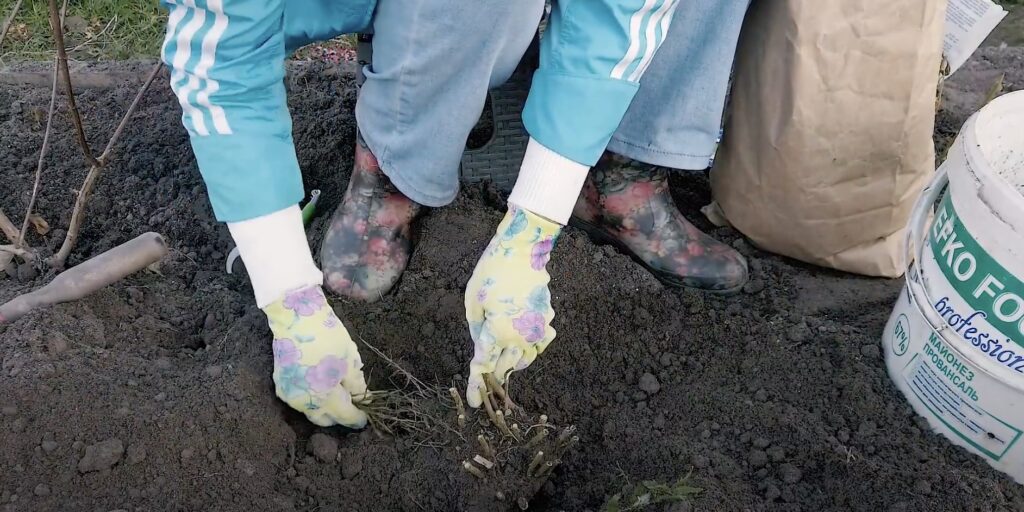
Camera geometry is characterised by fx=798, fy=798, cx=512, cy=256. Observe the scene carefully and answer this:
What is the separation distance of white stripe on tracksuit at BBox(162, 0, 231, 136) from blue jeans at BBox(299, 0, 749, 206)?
37 centimetres

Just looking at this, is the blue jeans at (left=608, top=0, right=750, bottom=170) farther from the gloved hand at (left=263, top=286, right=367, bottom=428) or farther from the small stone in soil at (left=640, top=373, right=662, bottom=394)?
the gloved hand at (left=263, top=286, right=367, bottom=428)

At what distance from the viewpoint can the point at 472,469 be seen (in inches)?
50.4

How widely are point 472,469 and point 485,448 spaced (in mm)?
43

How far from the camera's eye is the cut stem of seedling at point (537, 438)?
4.32ft

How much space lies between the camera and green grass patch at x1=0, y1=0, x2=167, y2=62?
2.69m

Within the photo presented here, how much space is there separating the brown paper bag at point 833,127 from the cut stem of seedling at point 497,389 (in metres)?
0.76

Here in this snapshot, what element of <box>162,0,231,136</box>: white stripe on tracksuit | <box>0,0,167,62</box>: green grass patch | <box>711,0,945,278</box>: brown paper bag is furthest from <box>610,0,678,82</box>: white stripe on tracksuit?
<box>0,0,167,62</box>: green grass patch

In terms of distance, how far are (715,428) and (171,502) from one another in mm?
911

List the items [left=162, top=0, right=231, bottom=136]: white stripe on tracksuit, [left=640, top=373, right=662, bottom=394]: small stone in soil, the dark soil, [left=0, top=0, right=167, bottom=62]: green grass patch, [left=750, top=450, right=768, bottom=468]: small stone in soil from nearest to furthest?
1. [left=162, top=0, right=231, bottom=136]: white stripe on tracksuit
2. the dark soil
3. [left=750, top=450, right=768, bottom=468]: small stone in soil
4. [left=640, top=373, right=662, bottom=394]: small stone in soil
5. [left=0, top=0, right=167, bottom=62]: green grass patch

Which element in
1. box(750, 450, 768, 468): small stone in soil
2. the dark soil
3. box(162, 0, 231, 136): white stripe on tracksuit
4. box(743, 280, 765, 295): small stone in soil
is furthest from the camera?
box(743, 280, 765, 295): small stone in soil

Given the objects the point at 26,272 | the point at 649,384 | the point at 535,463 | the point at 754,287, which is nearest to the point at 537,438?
the point at 535,463

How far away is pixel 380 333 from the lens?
62.5 inches

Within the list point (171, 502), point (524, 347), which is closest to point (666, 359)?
point (524, 347)

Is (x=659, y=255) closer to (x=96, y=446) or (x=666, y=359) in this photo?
(x=666, y=359)
